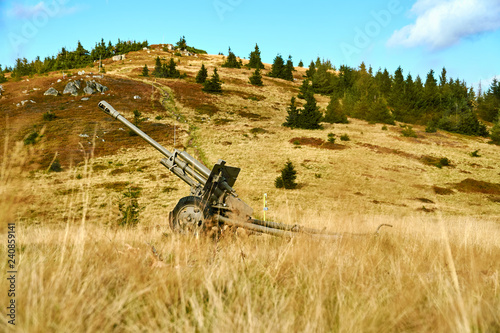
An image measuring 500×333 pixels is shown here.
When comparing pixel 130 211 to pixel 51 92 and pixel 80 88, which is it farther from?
pixel 51 92

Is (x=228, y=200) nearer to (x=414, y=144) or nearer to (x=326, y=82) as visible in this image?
(x=414, y=144)

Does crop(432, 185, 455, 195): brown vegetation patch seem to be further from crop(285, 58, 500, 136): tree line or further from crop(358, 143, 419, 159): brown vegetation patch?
crop(285, 58, 500, 136): tree line

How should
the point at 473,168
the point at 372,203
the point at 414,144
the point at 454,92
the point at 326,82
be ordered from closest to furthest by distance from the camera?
the point at 372,203
the point at 473,168
the point at 414,144
the point at 326,82
the point at 454,92

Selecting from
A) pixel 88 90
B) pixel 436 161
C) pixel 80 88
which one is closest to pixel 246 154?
pixel 436 161

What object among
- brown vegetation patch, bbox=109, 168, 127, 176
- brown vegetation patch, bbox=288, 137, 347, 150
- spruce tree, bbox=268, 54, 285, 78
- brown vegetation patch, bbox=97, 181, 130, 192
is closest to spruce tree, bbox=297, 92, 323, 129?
brown vegetation patch, bbox=288, 137, 347, 150

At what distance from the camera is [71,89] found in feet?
148

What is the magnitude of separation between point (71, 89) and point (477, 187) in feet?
169

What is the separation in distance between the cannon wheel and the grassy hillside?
1.02 ft

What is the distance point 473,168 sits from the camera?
30.2m

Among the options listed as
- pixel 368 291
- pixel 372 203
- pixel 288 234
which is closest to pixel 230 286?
pixel 368 291

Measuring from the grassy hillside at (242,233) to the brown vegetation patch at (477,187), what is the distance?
0.19 m

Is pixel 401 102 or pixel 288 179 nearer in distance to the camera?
pixel 288 179

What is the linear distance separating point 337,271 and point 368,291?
43 cm

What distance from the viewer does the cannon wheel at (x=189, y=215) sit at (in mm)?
5227
